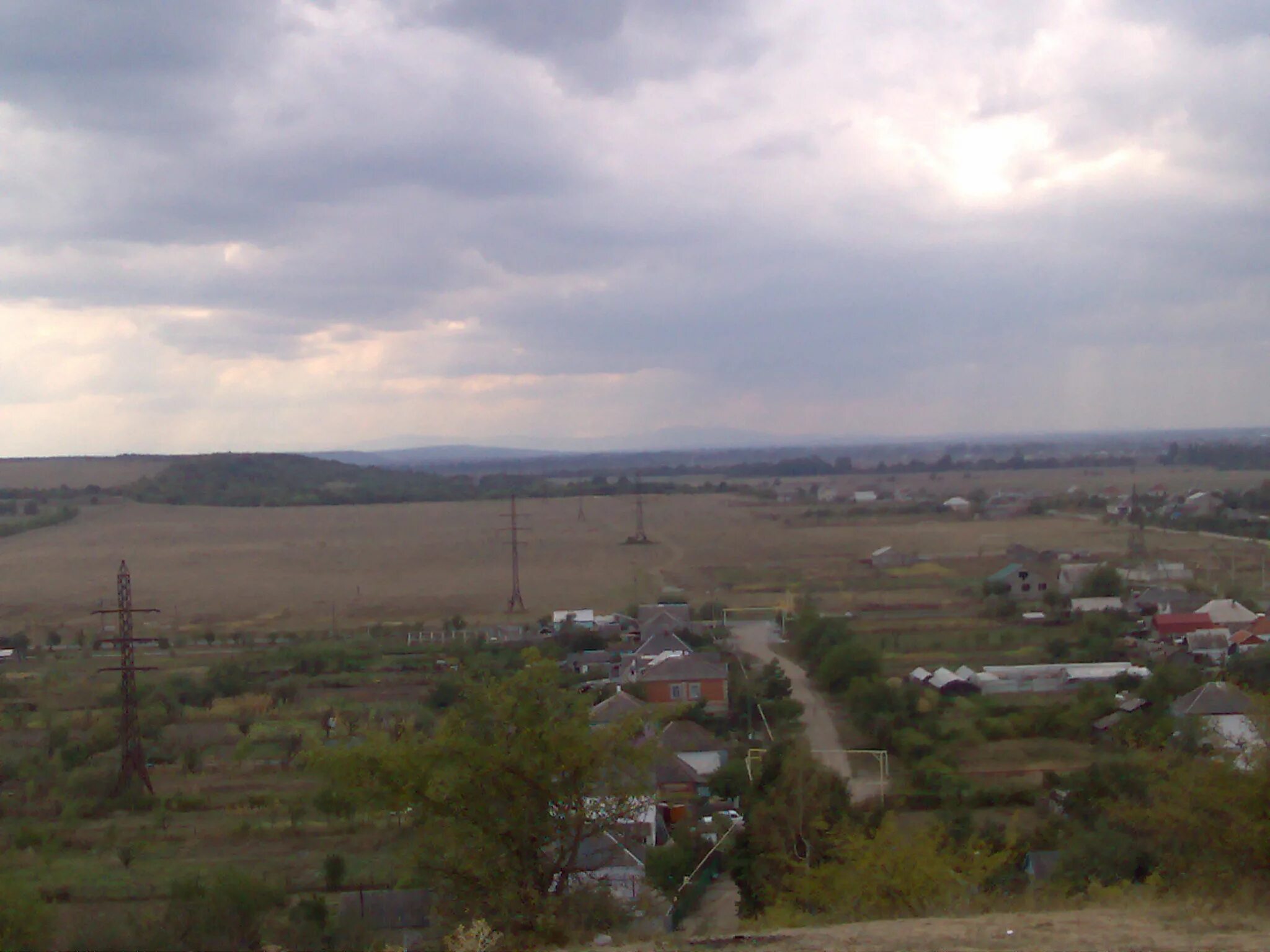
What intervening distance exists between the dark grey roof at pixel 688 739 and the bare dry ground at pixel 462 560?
12297mm

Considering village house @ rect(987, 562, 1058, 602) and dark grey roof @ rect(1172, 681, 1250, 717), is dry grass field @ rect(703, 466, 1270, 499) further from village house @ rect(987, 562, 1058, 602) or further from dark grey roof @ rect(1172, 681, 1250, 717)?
dark grey roof @ rect(1172, 681, 1250, 717)

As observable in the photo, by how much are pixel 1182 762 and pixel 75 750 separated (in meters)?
15.0

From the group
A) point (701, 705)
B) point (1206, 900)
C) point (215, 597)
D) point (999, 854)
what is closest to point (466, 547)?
point (215, 597)

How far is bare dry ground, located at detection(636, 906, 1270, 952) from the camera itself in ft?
19.0

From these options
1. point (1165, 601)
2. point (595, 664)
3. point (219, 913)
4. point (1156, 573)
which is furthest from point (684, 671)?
point (1156, 573)

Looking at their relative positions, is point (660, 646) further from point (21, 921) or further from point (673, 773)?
point (21, 921)

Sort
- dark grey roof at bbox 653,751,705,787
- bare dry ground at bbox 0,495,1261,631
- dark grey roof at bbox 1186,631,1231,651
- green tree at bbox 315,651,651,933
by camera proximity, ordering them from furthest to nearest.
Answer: bare dry ground at bbox 0,495,1261,631
dark grey roof at bbox 1186,631,1231,651
dark grey roof at bbox 653,751,705,787
green tree at bbox 315,651,651,933

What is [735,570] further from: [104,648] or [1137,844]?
[1137,844]

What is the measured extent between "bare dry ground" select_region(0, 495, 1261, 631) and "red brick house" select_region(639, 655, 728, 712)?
29.7 feet

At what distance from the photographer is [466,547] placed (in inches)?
1668

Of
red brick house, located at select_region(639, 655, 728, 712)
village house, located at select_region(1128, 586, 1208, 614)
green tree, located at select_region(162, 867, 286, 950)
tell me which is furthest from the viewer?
village house, located at select_region(1128, 586, 1208, 614)

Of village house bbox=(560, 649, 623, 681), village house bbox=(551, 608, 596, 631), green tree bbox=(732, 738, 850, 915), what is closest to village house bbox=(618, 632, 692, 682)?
village house bbox=(560, 649, 623, 681)

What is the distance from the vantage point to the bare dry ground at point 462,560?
30.9 m

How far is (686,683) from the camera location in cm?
1997
